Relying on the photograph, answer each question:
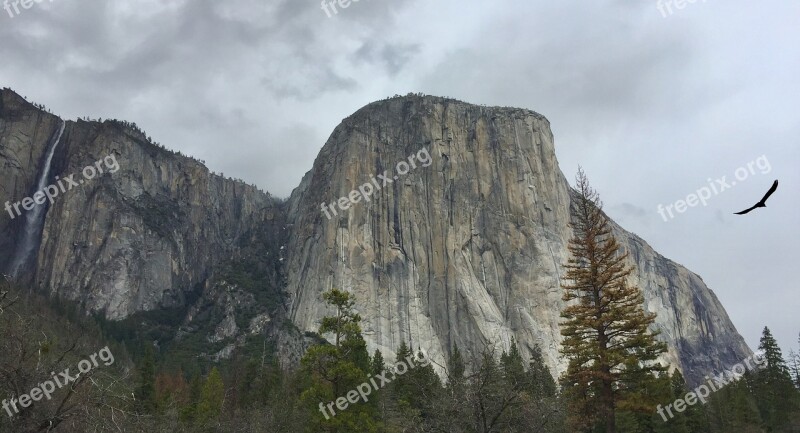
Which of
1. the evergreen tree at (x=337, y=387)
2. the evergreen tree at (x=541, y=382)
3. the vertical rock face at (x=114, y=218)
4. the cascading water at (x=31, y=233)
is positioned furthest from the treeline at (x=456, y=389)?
the cascading water at (x=31, y=233)

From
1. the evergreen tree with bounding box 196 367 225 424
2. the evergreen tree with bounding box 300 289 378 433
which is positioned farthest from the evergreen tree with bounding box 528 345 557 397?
the evergreen tree with bounding box 196 367 225 424

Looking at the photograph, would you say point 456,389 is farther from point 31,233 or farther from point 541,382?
point 31,233

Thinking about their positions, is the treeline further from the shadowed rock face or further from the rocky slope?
the rocky slope

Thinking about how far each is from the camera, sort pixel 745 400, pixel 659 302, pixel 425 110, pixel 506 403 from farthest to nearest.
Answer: pixel 659 302 < pixel 425 110 < pixel 745 400 < pixel 506 403

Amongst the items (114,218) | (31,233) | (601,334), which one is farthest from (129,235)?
(601,334)

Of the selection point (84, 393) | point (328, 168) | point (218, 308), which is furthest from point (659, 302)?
point (84, 393)

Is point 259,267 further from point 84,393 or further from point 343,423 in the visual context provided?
point 84,393
